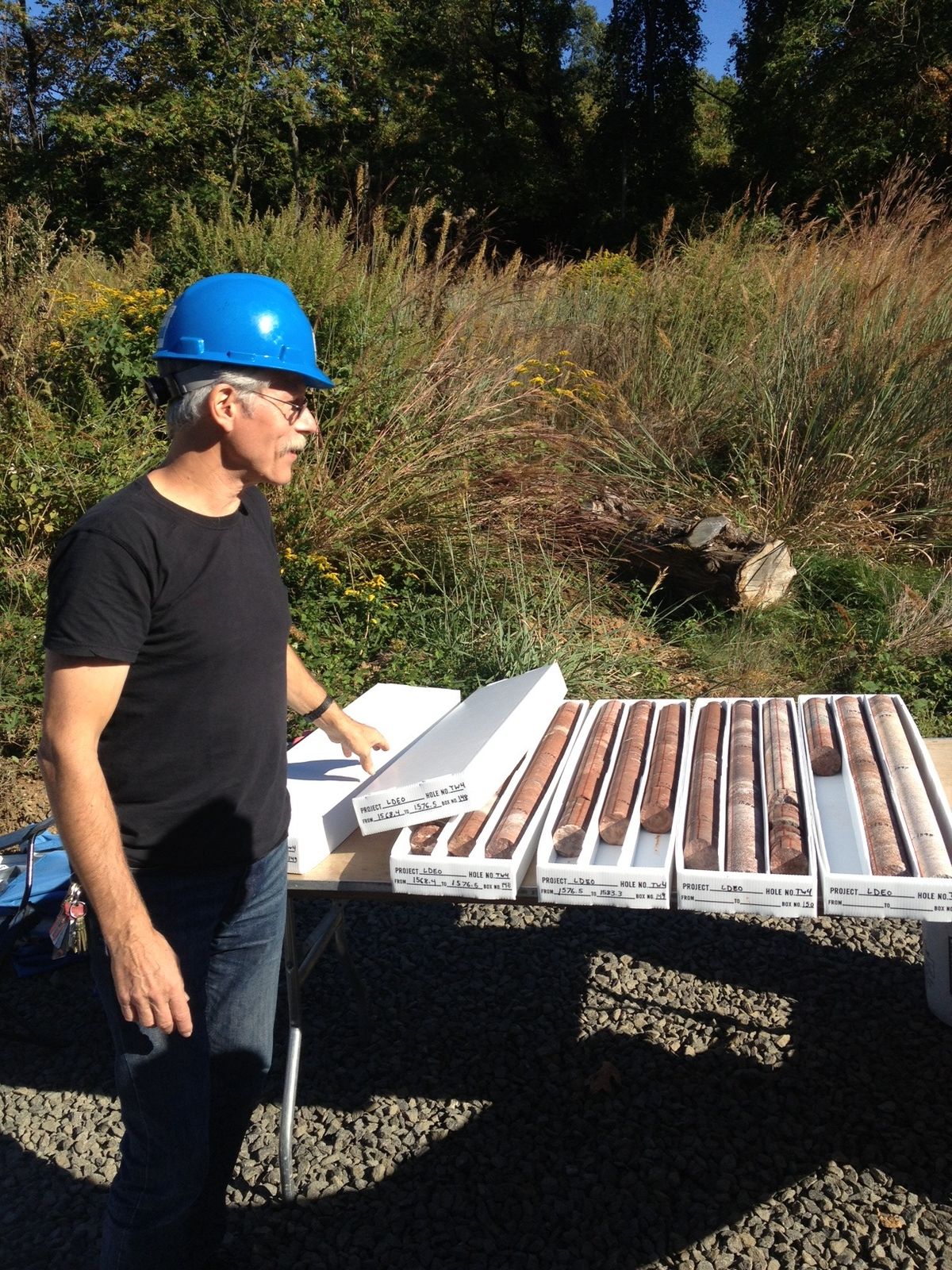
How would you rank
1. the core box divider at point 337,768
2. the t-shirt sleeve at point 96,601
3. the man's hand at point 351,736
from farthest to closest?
1. the man's hand at point 351,736
2. the core box divider at point 337,768
3. the t-shirt sleeve at point 96,601

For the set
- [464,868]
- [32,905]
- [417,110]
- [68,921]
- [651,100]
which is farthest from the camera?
[651,100]

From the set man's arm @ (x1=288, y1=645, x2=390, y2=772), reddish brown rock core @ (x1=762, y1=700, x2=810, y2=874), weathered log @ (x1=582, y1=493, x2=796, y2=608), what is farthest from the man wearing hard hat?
weathered log @ (x1=582, y1=493, x2=796, y2=608)

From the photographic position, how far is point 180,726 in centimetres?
172

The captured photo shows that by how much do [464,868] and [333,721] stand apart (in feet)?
2.07

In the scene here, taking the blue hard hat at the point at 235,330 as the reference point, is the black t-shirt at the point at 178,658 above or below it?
below

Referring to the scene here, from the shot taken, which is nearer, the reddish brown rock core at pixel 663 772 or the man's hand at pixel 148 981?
the man's hand at pixel 148 981

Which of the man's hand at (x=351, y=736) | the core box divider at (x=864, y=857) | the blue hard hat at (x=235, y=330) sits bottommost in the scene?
the man's hand at (x=351, y=736)

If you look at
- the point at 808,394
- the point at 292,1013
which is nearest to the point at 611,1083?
the point at 292,1013

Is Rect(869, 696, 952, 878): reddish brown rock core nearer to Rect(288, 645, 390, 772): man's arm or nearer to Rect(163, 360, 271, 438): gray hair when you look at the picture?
Rect(288, 645, 390, 772): man's arm

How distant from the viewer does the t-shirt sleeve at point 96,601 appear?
4.98 ft

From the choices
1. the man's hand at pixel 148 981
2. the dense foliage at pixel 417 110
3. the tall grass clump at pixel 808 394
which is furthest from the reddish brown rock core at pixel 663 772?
the dense foliage at pixel 417 110

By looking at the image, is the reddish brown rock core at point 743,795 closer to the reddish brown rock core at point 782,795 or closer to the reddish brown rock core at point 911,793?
the reddish brown rock core at point 782,795

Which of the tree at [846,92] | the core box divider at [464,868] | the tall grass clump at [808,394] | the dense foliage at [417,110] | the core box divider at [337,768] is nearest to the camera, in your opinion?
the core box divider at [464,868]

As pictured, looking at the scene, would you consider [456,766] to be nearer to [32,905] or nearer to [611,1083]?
[611,1083]
